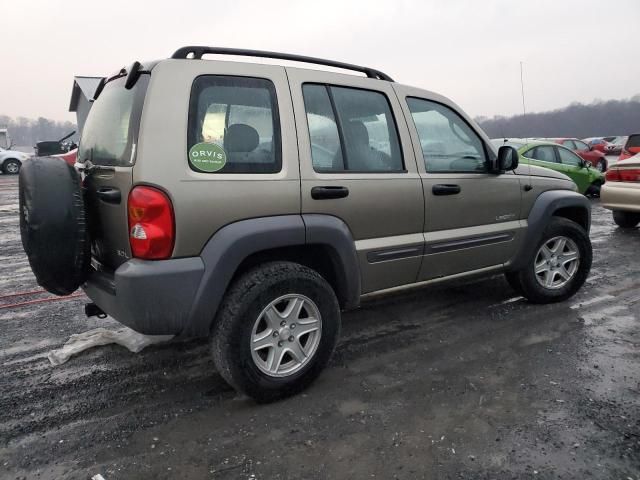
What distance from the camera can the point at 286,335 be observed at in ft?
9.30

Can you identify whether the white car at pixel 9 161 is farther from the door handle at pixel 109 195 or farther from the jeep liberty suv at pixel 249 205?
the door handle at pixel 109 195

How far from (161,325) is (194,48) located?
1525 mm

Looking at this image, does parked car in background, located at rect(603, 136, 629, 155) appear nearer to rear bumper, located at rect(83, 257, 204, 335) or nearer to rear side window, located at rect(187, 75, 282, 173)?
rear side window, located at rect(187, 75, 282, 173)

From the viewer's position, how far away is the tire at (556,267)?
4.26 m

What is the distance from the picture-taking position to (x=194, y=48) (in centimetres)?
272

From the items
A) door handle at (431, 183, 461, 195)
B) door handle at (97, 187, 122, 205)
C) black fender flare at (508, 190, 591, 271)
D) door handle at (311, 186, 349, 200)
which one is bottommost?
black fender flare at (508, 190, 591, 271)

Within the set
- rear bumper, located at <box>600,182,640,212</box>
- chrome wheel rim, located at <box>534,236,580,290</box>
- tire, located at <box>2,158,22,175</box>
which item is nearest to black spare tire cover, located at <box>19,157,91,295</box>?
chrome wheel rim, located at <box>534,236,580,290</box>

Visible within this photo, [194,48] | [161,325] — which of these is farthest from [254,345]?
[194,48]

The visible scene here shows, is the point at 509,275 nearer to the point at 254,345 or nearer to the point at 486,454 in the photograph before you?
the point at 486,454

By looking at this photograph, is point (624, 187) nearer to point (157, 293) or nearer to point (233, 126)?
point (233, 126)

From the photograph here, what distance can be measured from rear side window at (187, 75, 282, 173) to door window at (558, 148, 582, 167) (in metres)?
9.96

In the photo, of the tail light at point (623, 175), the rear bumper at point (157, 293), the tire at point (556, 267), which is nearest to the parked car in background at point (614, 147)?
the tail light at point (623, 175)

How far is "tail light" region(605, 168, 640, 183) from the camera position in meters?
7.40

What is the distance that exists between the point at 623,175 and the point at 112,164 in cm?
769
